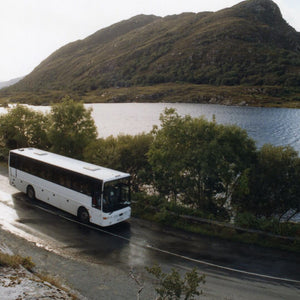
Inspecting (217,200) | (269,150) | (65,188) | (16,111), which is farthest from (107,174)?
(16,111)

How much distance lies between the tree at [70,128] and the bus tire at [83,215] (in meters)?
16.0

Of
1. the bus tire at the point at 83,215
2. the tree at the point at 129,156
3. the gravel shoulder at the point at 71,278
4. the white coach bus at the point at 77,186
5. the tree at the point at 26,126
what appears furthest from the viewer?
the tree at the point at 26,126

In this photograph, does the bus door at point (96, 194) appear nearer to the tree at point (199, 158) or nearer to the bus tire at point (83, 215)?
the bus tire at point (83, 215)

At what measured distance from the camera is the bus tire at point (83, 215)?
23.3m

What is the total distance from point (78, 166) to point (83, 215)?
397cm

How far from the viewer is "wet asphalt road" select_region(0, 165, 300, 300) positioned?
51.0ft

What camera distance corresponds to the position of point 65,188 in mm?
24328

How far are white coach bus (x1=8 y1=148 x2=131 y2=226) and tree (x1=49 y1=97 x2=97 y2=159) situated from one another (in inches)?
386

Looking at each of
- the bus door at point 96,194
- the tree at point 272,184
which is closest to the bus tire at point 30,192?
the bus door at point 96,194

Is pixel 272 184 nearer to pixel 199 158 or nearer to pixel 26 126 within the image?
pixel 199 158

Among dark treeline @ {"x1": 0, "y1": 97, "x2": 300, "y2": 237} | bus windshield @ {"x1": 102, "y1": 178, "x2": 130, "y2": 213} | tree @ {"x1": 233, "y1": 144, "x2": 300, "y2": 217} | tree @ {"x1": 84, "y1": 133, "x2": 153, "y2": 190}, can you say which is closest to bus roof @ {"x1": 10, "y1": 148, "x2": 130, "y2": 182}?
bus windshield @ {"x1": 102, "y1": 178, "x2": 130, "y2": 213}

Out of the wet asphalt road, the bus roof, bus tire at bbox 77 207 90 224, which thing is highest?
the bus roof

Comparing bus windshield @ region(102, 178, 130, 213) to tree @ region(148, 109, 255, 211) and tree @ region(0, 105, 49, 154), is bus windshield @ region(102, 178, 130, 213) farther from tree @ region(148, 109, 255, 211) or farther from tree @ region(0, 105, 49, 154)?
tree @ region(0, 105, 49, 154)

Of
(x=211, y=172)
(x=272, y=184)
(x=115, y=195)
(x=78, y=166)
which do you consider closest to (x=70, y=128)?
(x=78, y=166)
